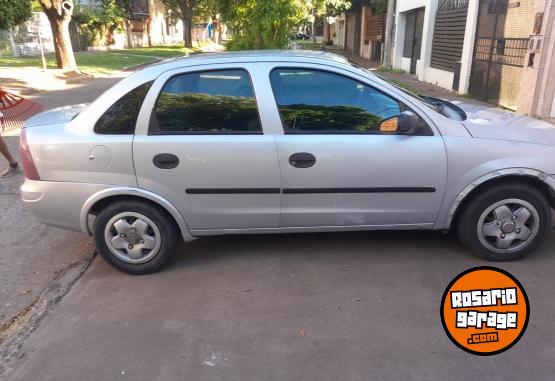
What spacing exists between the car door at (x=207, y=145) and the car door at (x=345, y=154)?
0.60ft

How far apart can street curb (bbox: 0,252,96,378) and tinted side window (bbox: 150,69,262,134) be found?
143 centimetres

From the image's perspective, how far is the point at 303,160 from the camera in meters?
3.50

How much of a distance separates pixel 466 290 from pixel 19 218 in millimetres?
4504

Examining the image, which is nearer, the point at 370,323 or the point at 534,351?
the point at 534,351

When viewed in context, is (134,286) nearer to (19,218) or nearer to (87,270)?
(87,270)

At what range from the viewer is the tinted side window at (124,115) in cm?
354

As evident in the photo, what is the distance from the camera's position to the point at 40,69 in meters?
18.8

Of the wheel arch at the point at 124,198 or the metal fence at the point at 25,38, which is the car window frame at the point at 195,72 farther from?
the metal fence at the point at 25,38

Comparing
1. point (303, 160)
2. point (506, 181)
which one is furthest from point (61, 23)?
point (506, 181)

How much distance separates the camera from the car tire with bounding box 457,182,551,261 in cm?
362

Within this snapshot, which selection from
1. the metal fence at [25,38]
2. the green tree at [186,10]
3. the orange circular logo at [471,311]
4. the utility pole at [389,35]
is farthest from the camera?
the green tree at [186,10]

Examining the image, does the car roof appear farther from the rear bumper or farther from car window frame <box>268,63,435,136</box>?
the rear bumper

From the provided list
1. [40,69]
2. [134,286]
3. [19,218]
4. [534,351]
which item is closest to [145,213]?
[134,286]

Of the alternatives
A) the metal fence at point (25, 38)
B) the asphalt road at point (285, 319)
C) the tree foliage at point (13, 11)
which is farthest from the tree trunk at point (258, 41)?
the metal fence at point (25, 38)
